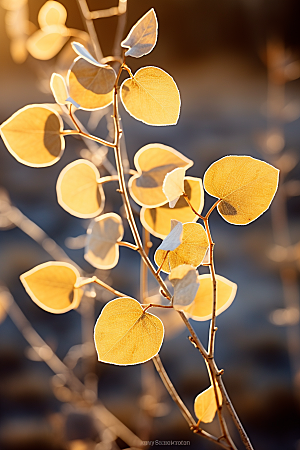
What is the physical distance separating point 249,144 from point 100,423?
756 mm

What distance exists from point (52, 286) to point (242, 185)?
0.20 metres

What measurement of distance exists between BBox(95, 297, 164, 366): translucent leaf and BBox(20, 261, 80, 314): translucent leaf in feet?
0.30

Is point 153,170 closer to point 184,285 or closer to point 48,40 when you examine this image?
A: point 184,285

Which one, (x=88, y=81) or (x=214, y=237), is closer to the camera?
(x=88, y=81)

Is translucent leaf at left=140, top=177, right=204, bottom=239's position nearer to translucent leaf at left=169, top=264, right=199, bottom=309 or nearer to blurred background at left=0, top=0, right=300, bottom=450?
translucent leaf at left=169, top=264, right=199, bottom=309

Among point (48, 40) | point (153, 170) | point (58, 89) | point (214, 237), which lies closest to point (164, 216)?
point (153, 170)

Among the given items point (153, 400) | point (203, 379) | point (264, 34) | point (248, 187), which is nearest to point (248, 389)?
point (203, 379)

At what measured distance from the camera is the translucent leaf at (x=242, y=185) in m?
0.23

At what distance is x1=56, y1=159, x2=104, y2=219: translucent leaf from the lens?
1.06 feet

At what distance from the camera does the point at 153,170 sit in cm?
31

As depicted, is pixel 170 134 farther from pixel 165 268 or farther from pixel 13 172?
pixel 165 268

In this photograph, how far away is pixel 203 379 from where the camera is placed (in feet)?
2.63

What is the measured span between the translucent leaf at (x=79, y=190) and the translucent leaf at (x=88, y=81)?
0.26 ft

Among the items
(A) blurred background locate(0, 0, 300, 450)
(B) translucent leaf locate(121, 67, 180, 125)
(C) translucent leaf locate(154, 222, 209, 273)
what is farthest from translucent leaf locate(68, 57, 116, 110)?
(A) blurred background locate(0, 0, 300, 450)
